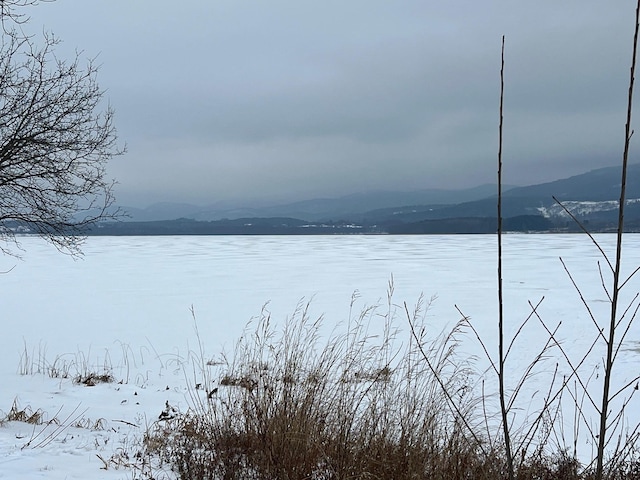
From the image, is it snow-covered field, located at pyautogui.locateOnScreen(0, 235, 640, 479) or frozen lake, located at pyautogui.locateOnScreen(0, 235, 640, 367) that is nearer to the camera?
snow-covered field, located at pyautogui.locateOnScreen(0, 235, 640, 479)

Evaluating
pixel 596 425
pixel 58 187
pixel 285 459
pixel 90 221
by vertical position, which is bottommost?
pixel 596 425

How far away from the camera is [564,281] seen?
2081 cm

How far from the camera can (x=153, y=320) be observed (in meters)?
13.8

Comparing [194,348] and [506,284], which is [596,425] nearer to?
[194,348]

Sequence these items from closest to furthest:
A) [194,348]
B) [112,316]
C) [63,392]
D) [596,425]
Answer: [596,425] → [63,392] → [194,348] → [112,316]

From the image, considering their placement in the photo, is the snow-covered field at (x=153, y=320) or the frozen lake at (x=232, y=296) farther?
the frozen lake at (x=232, y=296)

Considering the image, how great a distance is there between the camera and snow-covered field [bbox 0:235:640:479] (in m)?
5.29

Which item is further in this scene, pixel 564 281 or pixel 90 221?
pixel 564 281

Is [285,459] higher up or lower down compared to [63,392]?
higher up

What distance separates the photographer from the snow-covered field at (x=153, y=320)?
5295 millimetres

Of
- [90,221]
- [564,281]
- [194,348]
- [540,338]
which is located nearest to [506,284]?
[564,281]

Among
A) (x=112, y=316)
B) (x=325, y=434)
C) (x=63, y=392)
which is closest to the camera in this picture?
(x=325, y=434)

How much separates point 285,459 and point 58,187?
6.58 metres

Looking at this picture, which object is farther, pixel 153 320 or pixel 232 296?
pixel 232 296
